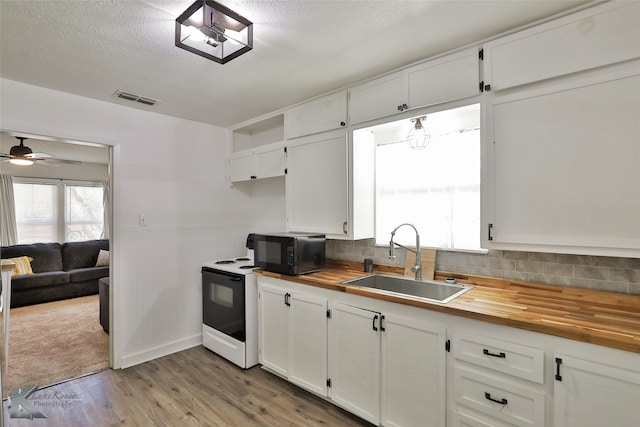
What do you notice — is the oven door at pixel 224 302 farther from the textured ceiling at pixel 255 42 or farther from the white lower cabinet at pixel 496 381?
the white lower cabinet at pixel 496 381

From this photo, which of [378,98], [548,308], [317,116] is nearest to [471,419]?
[548,308]

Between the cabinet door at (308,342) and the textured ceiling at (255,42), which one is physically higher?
the textured ceiling at (255,42)

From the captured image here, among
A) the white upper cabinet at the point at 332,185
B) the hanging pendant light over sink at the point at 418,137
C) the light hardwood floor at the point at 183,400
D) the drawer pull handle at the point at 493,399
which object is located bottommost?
the light hardwood floor at the point at 183,400

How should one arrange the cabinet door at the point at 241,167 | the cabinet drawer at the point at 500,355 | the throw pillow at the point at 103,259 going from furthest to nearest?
the throw pillow at the point at 103,259 < the cabinet door at the point at 241,167 < the cabinet drawer at the point at 500,355

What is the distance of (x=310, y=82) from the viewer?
2.61m

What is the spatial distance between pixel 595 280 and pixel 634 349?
0.67 metres

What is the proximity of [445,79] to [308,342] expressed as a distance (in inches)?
80.9

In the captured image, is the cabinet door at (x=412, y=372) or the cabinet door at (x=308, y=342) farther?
the cabinet door at (x=308, y=342)

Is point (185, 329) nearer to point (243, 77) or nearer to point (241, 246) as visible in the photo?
point (241, 246)

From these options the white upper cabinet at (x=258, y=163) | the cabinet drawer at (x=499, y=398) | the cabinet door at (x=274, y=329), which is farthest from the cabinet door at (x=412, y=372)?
the white upper cabinet at (x=258, y=163)

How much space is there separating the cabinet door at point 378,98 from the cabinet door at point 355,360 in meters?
1.39

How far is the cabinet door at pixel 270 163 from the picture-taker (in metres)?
3.23

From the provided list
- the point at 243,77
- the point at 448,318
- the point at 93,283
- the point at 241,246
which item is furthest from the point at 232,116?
the point at 93,283

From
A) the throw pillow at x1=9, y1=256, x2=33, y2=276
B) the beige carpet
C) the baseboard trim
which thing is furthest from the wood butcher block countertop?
the throw pillow at x1=9, y1=256, x2=33, y2=276
